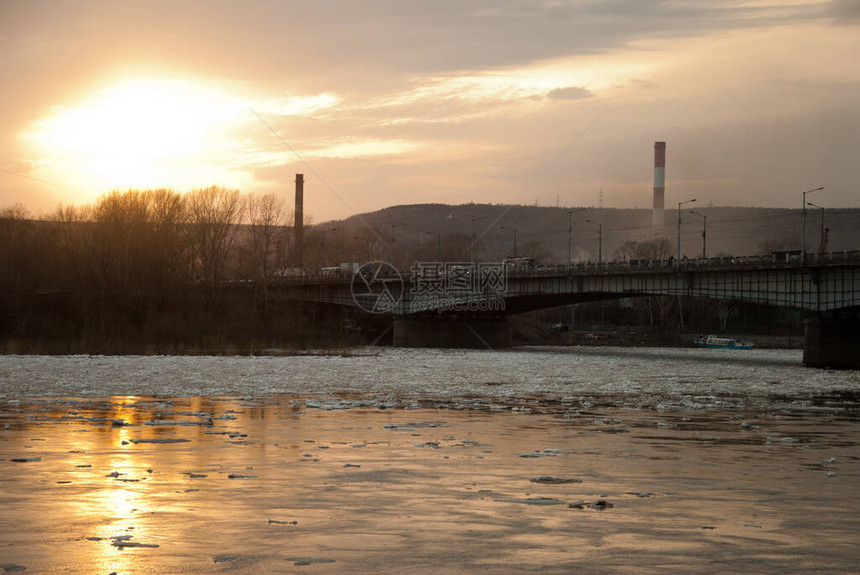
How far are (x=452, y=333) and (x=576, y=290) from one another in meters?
18.4

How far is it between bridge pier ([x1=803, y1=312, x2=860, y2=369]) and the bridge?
72mm

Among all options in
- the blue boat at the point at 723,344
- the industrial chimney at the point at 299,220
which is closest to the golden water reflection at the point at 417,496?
the blue boat at the point at 723,344

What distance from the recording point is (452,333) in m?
111

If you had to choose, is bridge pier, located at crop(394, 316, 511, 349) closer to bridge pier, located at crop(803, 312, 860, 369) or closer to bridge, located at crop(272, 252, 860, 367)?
bridge, located at crop(272, 252, 860, 367)

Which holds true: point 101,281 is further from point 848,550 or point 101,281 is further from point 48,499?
point 848,550

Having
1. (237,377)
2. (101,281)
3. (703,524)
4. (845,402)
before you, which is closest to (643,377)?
(845,402)

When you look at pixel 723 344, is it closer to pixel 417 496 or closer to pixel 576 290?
pixel 576 290

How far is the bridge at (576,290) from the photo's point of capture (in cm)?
7362

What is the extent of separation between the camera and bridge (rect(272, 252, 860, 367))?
73.6 metres

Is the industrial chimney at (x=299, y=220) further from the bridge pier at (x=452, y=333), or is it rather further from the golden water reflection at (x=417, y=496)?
the golden water reflection at (x=417, y=496)

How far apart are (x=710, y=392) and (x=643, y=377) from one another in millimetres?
12199

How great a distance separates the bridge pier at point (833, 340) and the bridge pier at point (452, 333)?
131ft

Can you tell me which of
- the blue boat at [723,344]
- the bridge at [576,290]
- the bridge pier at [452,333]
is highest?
the bridge at [576,290]

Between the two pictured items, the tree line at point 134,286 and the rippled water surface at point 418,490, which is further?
the tree line at point 134,286
